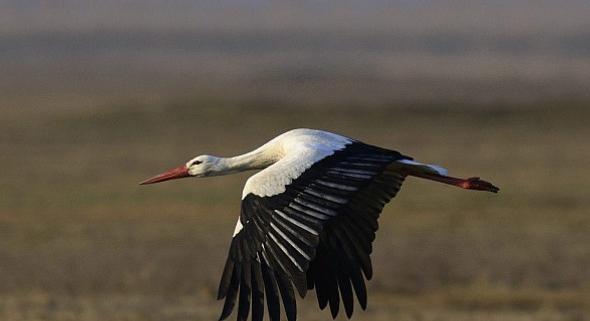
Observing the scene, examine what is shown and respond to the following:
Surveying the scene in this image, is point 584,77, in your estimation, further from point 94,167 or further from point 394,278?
point 394,278

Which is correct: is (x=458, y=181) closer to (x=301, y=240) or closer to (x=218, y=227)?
(x=301, y=240)

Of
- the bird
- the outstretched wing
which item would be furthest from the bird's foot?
the outstretched wing

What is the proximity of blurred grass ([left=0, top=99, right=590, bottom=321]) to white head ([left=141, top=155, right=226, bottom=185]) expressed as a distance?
7.96 feet

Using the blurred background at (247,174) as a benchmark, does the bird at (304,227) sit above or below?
below

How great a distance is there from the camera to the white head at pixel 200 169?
10273mm

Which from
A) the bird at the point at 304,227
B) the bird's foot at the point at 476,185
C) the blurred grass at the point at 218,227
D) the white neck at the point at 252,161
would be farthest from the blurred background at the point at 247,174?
the bird at the point at 304,227

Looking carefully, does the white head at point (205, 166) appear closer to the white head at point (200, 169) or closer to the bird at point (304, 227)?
the white head at point (200, 169)

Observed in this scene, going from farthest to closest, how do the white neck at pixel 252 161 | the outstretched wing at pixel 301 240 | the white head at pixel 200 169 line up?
1. the white head at pixel 200 169
2. the white neck at pixel 252 161
3. the outstretched wing at pixel 301 240

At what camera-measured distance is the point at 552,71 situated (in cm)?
5609

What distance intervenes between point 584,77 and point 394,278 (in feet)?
126

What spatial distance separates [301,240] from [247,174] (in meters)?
14.1

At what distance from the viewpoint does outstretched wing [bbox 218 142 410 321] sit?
8219mm

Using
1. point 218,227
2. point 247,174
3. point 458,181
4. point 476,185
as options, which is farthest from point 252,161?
point 247,174

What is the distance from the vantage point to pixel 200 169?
10.4 m
